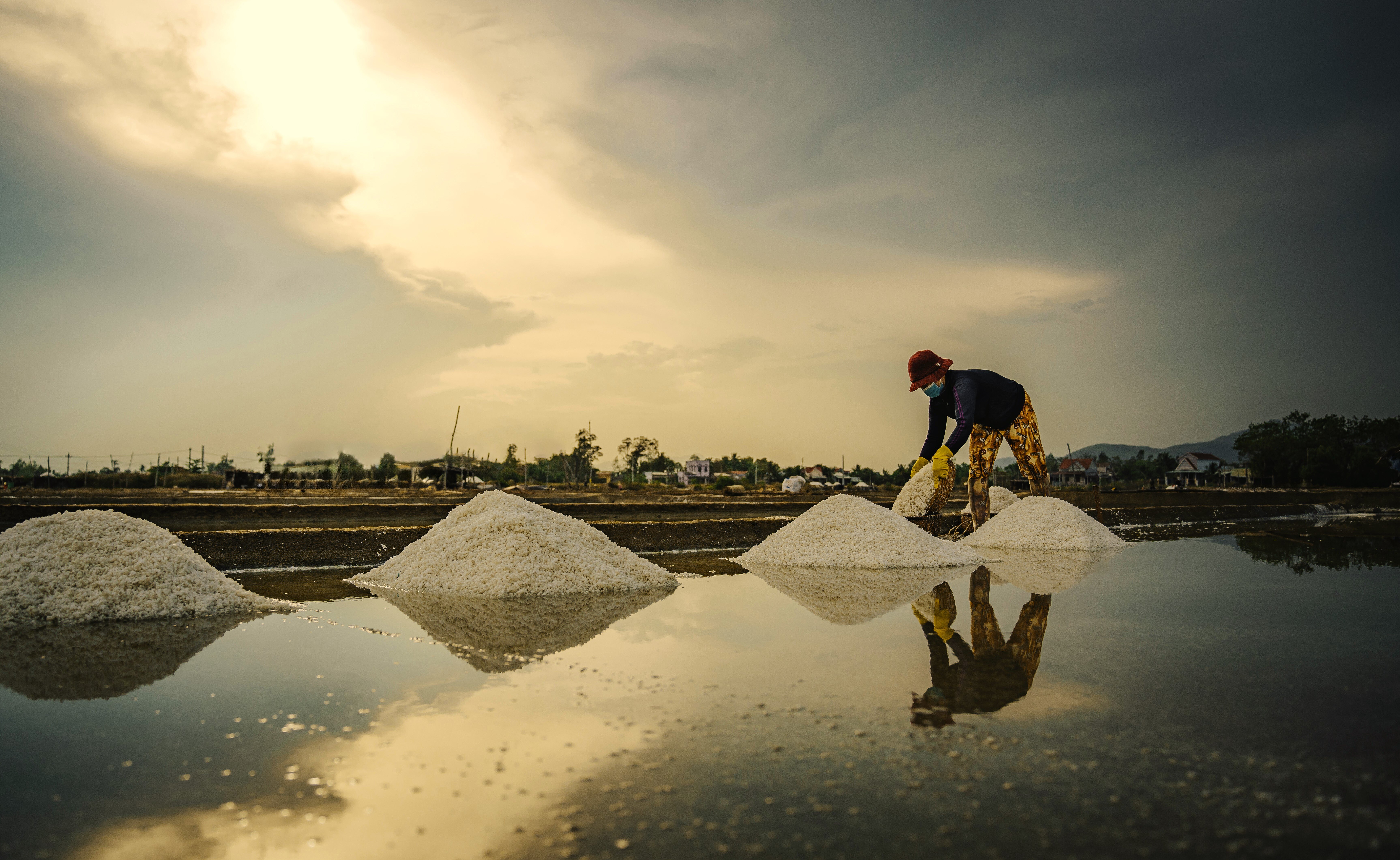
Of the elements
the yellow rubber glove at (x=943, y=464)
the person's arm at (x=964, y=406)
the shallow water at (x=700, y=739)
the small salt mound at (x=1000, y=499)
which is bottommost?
the shallow water at (x=700, y=739)

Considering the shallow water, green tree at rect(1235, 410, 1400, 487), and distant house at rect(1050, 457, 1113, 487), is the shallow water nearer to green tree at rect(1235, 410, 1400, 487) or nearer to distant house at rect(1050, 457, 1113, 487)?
green tree at rect(1235, 410, 1400, 487)

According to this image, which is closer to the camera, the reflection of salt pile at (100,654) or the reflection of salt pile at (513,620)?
the reflection of salt pile at (100,654)

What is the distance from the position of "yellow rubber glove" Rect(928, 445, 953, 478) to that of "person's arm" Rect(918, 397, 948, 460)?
19cm

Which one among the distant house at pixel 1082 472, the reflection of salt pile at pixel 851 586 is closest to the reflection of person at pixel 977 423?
the reflection of salt pile at pixel 851 586

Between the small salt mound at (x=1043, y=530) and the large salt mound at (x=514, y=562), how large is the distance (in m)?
4.78

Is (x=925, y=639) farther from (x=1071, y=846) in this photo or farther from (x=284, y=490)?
(x=284, y=490)

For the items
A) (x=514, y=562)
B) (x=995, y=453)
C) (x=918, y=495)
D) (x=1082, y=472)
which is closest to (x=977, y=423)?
(x=995, y=453)

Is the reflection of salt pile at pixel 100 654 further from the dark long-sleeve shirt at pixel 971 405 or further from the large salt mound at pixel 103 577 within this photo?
the dark long-sleeve shirt at pixel 971 405

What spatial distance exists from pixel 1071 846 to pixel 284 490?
40.9 m

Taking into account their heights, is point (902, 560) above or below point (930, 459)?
below

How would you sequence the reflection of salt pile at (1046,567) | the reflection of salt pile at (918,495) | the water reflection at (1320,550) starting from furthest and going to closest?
the reflection of salt pile at (918,495) < the water reflection at (1320,550) < the reflection of salt pile at (1046,567)

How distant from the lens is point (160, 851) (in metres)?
1.73

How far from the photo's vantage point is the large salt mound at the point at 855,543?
24.1 feet

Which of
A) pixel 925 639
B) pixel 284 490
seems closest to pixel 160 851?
pixel 925 639
